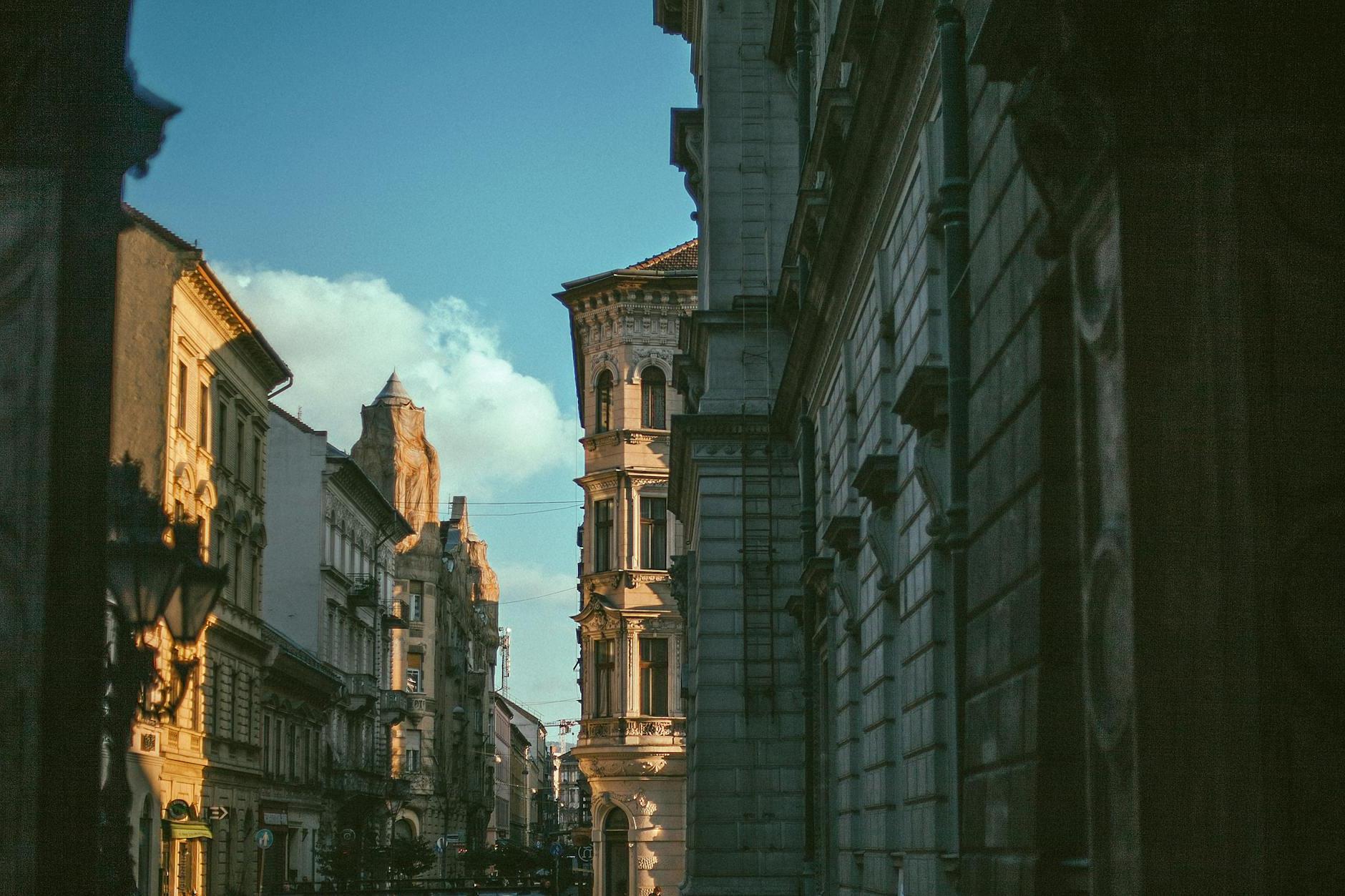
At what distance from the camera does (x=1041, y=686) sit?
812 cm

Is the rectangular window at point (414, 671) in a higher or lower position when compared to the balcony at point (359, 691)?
higher

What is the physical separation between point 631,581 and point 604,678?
2860 millimetres

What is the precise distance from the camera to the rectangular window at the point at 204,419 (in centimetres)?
3541

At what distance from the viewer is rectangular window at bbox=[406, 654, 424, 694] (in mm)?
86188

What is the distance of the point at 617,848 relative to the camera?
53.4m

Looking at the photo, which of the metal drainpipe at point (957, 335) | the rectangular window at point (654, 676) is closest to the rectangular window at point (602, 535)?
the rectangular window at point (654, 676)

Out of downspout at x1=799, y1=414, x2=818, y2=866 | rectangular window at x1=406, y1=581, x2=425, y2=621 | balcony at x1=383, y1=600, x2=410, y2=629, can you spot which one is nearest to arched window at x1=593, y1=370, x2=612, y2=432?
balcony at x1=383, y1=600, x2=410, y2=629

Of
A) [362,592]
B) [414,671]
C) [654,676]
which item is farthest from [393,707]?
[654,676]

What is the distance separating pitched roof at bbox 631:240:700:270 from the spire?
35.8 meters

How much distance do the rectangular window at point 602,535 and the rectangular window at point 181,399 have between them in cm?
2280

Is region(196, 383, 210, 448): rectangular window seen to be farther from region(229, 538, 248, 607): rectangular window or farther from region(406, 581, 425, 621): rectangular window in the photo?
region(406, 581, 425, 621): rectangular window

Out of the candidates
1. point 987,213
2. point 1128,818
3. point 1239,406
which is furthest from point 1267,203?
point 987,213

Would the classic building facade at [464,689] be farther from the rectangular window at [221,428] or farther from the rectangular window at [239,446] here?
the rectangular window at [221,428]

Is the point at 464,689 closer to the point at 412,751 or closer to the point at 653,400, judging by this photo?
the point at 412,751
